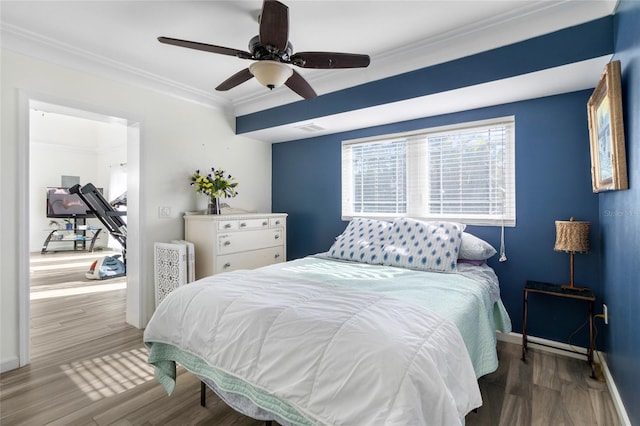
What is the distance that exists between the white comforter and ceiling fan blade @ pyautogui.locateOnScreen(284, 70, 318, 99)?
143 cm

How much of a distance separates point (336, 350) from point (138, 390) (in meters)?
1.68

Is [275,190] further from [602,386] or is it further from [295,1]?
[602,386]

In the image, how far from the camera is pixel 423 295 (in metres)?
1.69

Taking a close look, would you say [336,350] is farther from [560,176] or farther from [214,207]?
[214,207]

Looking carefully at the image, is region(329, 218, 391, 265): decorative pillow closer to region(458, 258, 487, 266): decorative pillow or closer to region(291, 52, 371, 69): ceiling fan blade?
region(458, 258, 487, 266): decorative pillow

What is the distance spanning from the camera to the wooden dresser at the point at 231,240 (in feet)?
10.2

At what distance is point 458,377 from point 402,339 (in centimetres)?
28

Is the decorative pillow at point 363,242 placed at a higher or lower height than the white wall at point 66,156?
lower

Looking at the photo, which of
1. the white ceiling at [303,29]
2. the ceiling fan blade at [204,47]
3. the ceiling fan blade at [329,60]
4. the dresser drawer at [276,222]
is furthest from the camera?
the dresser drawer at [276,222]

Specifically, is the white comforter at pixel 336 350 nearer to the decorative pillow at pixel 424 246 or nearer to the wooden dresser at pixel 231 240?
the decorative pillow at pixel 424 246

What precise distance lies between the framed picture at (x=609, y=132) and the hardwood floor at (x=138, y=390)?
1.32m

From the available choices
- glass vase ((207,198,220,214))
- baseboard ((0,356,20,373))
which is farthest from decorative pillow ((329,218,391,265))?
baseboard ((0,356,20,373))

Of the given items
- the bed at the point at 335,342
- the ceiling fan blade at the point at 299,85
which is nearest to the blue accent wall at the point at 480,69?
the ceiling fan blade at the point at 299,85

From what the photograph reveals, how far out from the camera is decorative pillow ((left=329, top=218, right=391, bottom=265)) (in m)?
2.72
